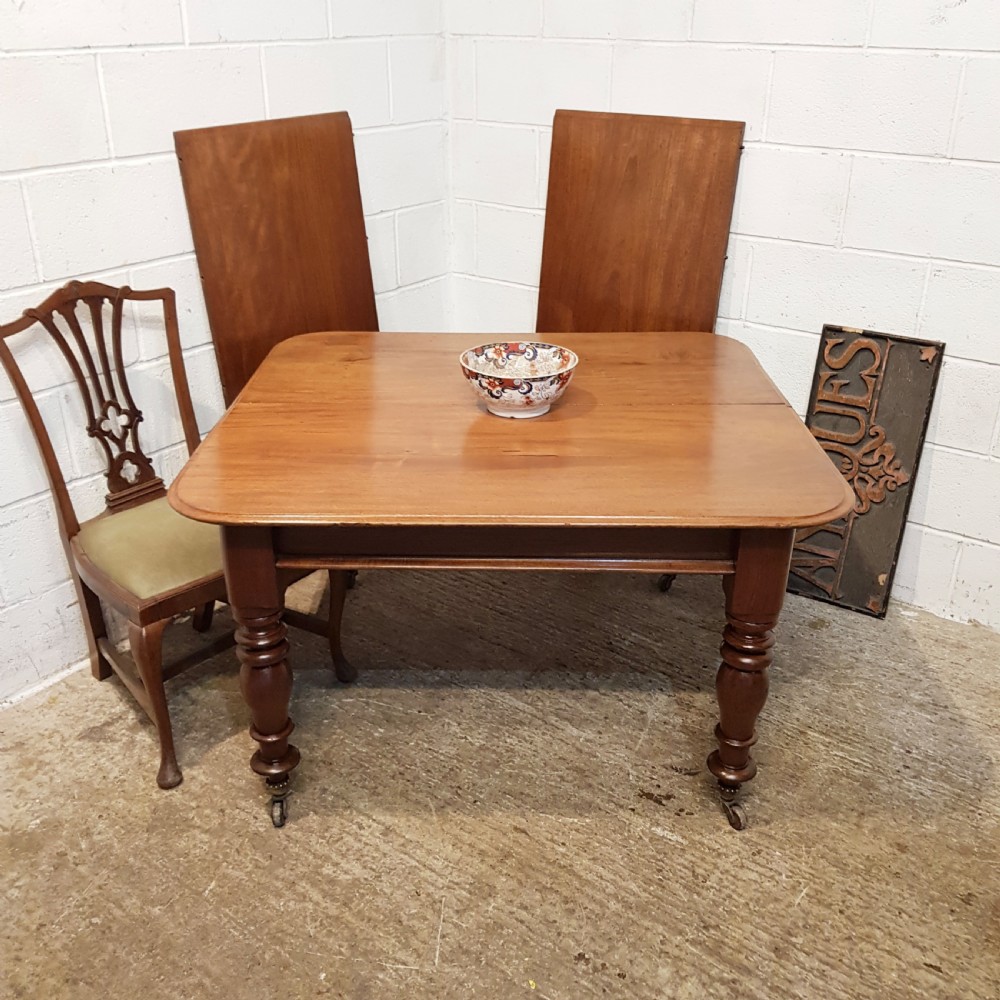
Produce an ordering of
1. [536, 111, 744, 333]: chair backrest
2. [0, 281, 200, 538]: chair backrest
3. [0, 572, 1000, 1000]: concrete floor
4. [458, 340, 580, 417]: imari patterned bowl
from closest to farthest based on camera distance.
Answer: [0, 572, 1000, 1000]: concrete floor → [458, 340, 580, 417]: imari patterned bowl → [0, 281, 200, 538]: chair backrest → [536, 111, 744, 333]: chair backrest

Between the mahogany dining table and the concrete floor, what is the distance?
15 cm

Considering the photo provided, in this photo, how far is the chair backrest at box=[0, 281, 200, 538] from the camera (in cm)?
193

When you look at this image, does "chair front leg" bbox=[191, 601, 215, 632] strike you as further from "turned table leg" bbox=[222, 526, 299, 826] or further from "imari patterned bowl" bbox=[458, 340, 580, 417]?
"imari patterned bowl" bbox=[458, 340, 580, 417]

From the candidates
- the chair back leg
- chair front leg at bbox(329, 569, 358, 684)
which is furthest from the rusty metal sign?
the chair back leg

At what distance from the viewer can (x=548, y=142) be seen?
8.61 feet

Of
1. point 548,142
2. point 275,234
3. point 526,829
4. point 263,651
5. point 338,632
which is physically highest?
point 548,142

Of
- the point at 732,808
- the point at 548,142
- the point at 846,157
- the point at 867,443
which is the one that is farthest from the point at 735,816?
the point at 548,142

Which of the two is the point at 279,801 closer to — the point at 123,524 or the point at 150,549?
the point at 150,549

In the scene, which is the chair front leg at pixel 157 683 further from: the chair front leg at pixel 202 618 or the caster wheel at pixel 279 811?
the chair front leg at pixel 202 618

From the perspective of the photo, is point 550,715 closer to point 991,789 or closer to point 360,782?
point 360,782

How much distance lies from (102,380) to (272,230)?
0.51m

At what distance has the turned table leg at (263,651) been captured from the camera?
1557 mm

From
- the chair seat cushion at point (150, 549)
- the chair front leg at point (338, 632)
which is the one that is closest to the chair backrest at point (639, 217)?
the chair front leg at point (338, 632)

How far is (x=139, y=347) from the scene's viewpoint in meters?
2.18
